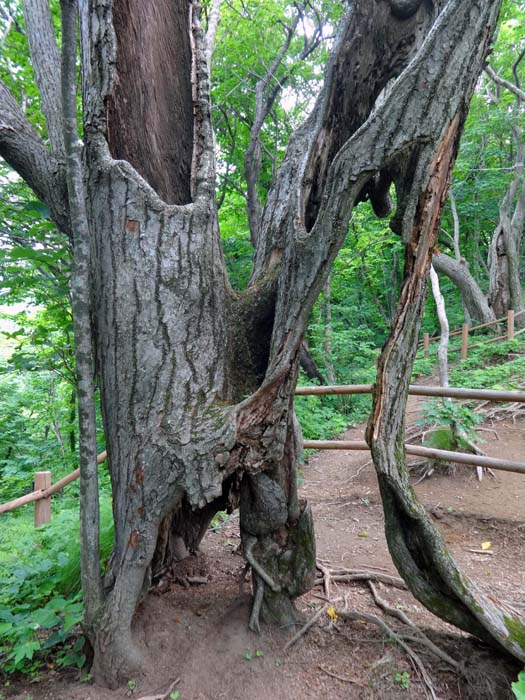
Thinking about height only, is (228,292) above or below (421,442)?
above

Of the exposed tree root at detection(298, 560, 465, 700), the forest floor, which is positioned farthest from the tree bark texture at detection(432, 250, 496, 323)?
the exposed tree root at detection(298, 560, 465, 700)

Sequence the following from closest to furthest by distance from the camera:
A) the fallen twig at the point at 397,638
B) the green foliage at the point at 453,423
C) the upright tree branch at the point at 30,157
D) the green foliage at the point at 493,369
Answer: the fallen twig at the point at 397,638, the upright tree branch at the point at 30,157, the green foliage at the point at 453,423, the green foliage at the point at 493,369

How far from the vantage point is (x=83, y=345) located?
1982 millimetres

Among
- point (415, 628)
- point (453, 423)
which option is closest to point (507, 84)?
point (453, 423)

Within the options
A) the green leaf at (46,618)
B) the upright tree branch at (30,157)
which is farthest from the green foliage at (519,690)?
the upright tree branch at (30,157)

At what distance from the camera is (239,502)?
2.25 m

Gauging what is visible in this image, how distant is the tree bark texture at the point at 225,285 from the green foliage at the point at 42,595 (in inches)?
13.2

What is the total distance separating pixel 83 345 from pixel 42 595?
5.33 ft

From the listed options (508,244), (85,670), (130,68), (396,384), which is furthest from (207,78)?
(508,244)

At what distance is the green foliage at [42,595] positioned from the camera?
6.75ft

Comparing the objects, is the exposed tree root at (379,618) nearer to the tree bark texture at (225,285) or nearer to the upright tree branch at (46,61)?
the tree bark texture at (225,285)

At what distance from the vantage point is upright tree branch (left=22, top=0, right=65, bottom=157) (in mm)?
2453

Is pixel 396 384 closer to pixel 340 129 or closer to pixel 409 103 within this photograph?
pixel 409 103

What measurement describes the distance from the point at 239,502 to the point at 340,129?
205 centimetres
